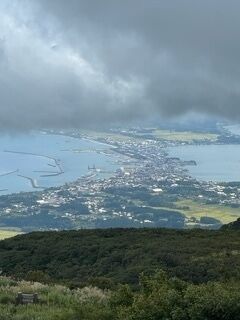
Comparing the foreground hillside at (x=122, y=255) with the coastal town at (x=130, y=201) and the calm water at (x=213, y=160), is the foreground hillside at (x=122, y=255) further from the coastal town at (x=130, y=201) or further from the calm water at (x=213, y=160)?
the calm water at (x=213, y=160)

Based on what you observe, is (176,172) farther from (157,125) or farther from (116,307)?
(116,307)

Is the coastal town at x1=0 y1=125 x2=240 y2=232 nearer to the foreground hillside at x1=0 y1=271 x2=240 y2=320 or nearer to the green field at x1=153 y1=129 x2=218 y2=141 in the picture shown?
the green field at x1=153 y1=129 x2=218 y2=141

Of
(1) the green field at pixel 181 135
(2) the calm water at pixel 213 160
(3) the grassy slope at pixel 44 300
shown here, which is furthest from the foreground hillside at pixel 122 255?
(1) the green field at pixel 181 135

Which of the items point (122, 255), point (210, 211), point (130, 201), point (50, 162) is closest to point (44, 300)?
point (122, 255)

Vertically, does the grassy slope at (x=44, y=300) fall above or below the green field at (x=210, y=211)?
below

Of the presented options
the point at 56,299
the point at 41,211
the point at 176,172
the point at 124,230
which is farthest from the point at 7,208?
the point at 56,299

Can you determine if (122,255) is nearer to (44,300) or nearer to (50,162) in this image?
(44,300)

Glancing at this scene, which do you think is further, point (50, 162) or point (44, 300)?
point (50, 162)
